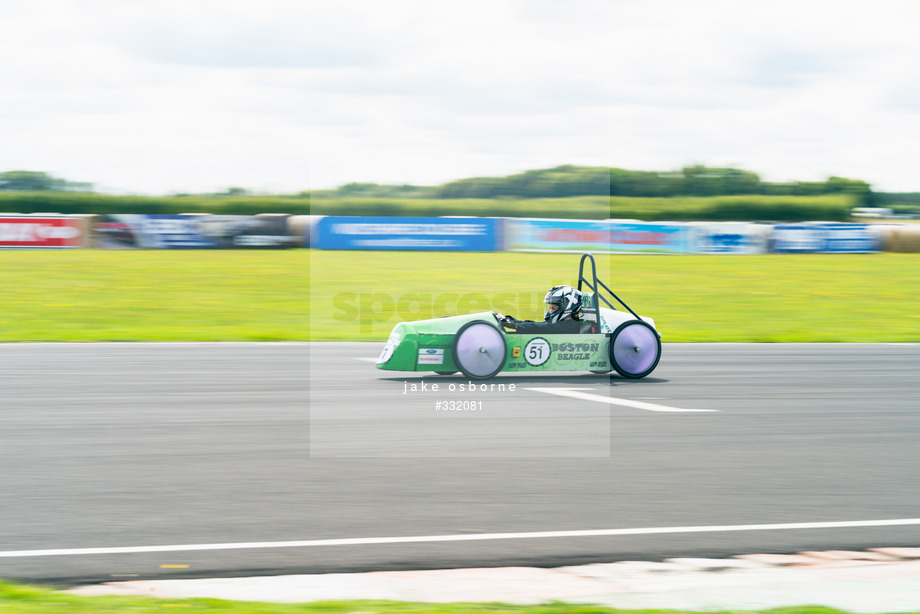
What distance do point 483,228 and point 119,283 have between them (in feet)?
42.6

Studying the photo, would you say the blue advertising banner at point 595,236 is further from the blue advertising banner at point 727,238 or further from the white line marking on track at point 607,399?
the white line marking on track at point 607,399

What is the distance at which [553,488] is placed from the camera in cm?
634

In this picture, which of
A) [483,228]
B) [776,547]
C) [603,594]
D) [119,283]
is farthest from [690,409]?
[483,228]

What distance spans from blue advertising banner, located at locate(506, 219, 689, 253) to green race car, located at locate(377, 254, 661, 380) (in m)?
23.0

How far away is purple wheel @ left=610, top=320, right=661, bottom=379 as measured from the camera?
11.4m

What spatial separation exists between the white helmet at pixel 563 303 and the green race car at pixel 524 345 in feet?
0.14

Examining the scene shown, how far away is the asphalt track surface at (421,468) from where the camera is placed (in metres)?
5.02

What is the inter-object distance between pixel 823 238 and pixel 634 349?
30480mm

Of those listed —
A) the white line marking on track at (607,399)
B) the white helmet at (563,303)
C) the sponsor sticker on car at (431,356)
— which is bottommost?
the white line marking on track at (607,399)

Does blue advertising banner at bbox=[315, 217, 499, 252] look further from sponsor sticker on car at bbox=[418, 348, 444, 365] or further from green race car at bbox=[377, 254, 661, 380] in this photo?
sponsor sticker on car at bbox=[418, 348, 444, 365]

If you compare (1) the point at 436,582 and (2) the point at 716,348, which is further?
(2) the point at 716,348

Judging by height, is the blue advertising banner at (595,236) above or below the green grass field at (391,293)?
above

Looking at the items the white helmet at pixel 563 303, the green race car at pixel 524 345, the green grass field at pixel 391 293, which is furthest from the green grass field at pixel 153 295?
the white helmet at pixel 563 303

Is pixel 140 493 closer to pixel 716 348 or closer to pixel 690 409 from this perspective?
pixel 690 409
